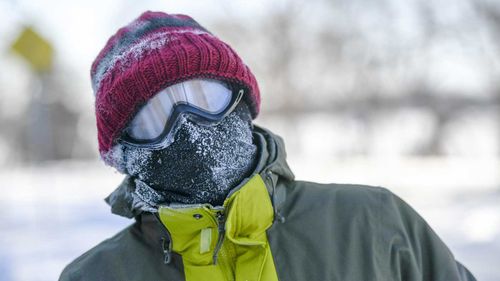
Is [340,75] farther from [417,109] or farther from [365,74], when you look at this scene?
[417,109]

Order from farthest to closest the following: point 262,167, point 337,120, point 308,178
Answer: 1. point 337,120
2. point 308,178
3. point 262,167

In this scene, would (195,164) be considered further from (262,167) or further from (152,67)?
(152,67)

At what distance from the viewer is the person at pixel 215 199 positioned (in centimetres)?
177

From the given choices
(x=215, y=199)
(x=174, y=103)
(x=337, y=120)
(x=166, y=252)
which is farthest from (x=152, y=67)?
(x=337, y=120)

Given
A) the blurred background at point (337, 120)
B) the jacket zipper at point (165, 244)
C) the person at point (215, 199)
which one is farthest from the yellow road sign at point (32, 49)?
the jacket zipper at point (165, 244)

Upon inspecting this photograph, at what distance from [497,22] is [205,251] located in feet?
52.1

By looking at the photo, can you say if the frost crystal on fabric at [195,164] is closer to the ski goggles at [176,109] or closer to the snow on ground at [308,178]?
the ski goggles at [176,109]

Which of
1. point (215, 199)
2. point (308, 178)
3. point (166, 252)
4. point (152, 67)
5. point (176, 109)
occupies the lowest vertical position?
point (308, 178)

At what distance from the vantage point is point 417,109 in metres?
19.9

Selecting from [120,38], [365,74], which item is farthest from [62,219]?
[365,74]

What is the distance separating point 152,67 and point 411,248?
2.72 feet

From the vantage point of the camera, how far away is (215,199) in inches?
72.3

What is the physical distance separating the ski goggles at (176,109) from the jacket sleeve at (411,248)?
52 centimetres

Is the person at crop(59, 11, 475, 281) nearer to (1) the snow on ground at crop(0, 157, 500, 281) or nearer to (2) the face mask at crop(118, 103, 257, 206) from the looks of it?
(2) the face mask at crop(118, 103, 257, 206)
